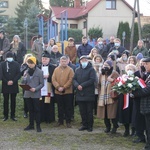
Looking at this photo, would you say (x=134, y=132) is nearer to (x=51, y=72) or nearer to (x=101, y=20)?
(x=51, y=72)

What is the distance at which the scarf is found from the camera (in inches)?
356

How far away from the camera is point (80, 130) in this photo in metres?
9.59

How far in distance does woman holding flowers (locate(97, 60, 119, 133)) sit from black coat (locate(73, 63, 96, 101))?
343mm

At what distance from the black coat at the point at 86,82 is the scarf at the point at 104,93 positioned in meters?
0.34

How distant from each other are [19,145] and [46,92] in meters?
2.49

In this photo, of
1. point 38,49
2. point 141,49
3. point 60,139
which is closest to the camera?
point 60,139

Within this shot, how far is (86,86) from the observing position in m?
9.44

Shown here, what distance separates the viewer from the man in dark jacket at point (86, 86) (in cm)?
945

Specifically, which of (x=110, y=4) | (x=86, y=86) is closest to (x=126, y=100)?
(x=86, y=86)

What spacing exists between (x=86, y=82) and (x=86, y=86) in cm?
11

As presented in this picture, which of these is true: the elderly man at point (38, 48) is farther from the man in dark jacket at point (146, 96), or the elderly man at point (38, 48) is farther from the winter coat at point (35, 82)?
the man in dark jacket at point (146, 96)

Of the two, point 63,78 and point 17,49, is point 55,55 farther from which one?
point 17,49

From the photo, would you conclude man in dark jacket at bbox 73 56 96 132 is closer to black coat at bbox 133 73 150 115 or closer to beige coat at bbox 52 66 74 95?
beige coat at bbox 52 66 74 95

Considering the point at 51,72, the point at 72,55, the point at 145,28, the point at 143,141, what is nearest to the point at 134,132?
the point at 143,141
